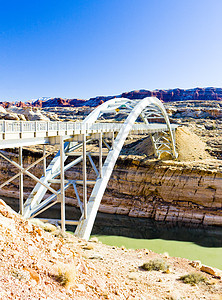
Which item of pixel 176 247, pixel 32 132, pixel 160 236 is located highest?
pixel 32 132

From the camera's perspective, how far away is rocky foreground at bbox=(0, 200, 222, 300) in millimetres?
3812

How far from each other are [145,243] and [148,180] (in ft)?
25.1

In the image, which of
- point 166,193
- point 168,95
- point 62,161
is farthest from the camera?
point 168,95

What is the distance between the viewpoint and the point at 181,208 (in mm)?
22812

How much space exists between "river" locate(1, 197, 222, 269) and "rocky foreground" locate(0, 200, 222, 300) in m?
9.18

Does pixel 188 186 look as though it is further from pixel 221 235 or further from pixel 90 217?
pixel 90 217

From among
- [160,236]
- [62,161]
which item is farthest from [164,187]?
[62,161]

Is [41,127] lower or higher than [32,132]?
higher

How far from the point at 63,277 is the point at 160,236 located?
56.1 feet

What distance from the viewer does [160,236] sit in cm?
1986

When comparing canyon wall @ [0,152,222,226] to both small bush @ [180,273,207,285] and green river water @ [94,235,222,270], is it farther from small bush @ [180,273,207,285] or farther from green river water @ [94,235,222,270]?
small bush @ [180,273,207,285]

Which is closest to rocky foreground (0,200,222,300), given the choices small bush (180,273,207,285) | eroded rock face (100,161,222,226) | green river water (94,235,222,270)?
small bush (180,273,207,285)

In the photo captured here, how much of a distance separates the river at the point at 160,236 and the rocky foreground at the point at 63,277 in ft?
30.1

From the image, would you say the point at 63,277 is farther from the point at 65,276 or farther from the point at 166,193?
the point at 166,193
